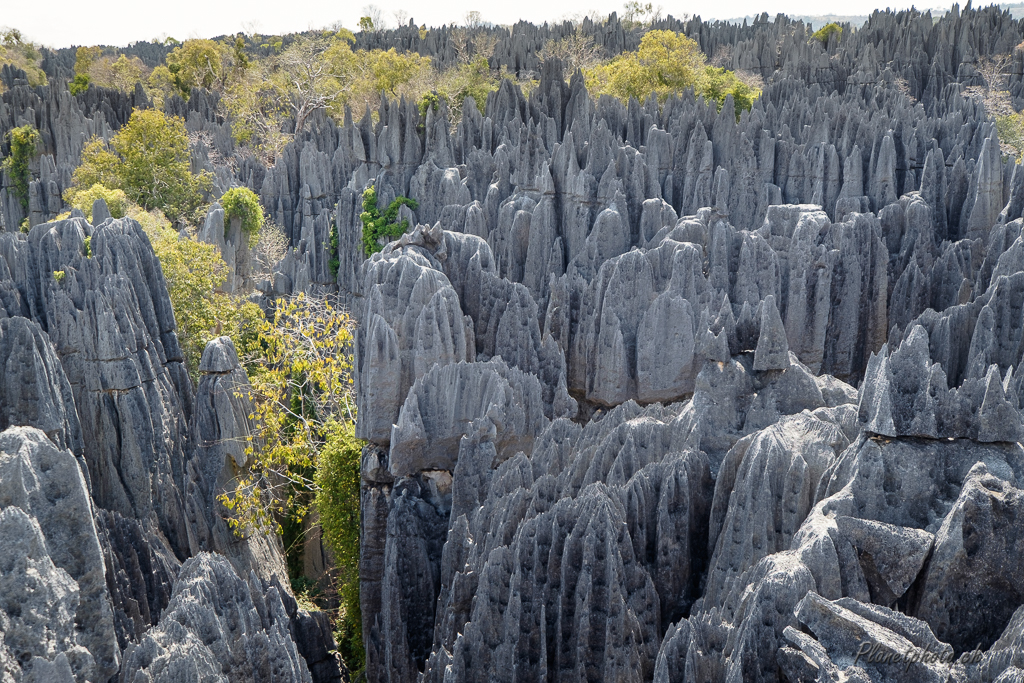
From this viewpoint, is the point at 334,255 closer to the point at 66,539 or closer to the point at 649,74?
the point at 649,74

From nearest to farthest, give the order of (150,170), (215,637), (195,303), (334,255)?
(215,637) → (195,303) → (334,255) → (150,170)

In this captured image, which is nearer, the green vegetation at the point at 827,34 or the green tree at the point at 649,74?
the green tree at the point at 649,74

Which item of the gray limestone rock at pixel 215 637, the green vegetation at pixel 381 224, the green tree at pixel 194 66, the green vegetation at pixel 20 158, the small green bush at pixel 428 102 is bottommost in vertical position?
the gray limestone rock at pixel 215 637

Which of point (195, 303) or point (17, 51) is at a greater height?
point (17, 51)

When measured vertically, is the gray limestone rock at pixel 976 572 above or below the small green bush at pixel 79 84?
below

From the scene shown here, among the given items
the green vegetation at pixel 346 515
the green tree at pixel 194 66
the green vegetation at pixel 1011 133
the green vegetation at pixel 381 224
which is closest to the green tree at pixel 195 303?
the green vegetation at pixel 381 224

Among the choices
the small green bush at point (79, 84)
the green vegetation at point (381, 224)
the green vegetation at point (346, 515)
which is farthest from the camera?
the small green bush at point (79, 84)

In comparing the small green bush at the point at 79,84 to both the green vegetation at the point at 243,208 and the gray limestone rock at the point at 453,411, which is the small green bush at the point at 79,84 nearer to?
the green vegetation at the point at 243,208

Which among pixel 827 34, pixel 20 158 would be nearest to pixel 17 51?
pixel 20 158
